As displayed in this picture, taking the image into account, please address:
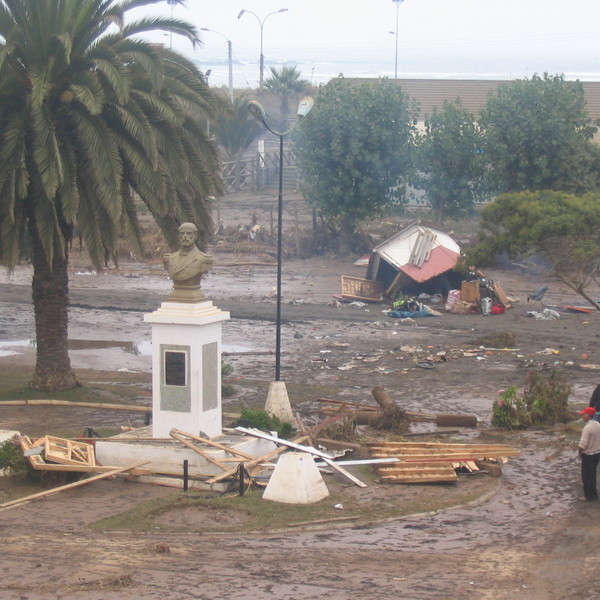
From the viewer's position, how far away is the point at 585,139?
3975 cm

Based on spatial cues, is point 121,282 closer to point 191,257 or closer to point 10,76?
point 10,76

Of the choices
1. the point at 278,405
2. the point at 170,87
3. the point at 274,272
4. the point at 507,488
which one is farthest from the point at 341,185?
the point at 507,488

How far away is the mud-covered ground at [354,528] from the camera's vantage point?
10.1m

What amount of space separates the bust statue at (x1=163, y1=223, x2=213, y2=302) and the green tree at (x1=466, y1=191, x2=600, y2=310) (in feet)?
27.9

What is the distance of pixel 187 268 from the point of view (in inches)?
586

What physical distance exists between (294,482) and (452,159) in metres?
30.3

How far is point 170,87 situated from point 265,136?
43.6 meters

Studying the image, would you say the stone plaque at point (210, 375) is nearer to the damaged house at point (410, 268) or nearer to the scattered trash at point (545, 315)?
the scattered trash at point (545, 315)

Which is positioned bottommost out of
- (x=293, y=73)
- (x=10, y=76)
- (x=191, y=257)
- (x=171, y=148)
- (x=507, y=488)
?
(x=507, y=488)

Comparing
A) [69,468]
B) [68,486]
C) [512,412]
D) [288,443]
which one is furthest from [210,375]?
[512,412]

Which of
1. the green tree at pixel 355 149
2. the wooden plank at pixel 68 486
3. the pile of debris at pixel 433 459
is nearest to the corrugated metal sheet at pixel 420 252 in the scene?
the green tree at pixel 355 149

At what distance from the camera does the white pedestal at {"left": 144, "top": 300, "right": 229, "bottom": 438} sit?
47.9 feet

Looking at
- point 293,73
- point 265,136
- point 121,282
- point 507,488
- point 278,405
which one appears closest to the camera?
point 507,488

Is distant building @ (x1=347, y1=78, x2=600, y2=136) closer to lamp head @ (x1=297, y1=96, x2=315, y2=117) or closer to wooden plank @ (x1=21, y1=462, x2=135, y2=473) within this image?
lamp head @ (x1=297, y1=96, x2=315, y2=117)
